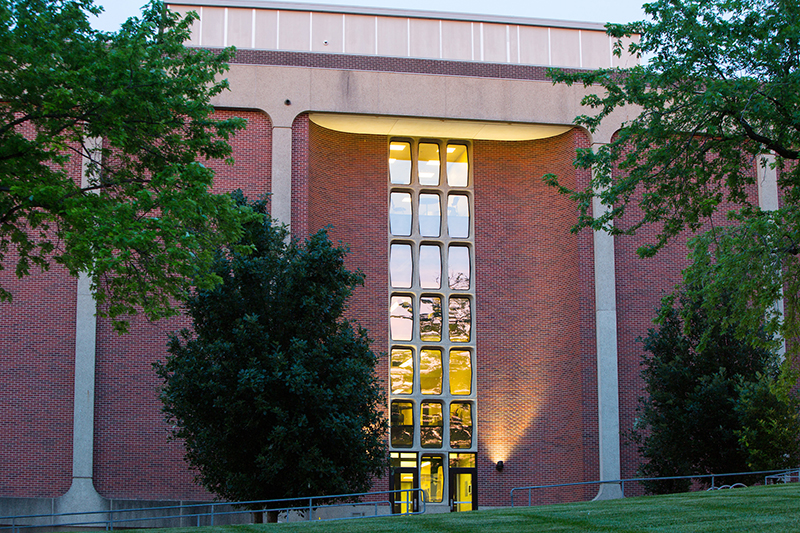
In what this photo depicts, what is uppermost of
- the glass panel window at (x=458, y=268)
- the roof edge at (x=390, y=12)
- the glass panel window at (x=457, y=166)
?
the roof edge at (x=390, y=12)

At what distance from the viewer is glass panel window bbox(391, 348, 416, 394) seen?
1104 inches

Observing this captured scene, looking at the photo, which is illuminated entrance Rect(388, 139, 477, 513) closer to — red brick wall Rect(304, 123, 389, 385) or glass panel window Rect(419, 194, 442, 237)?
glass panel window Rect(419, 194, 442, 237)

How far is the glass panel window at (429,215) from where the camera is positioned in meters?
29.2

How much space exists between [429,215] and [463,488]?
943 cm

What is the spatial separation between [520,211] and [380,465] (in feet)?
45.6

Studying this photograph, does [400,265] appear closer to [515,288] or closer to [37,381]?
[515,288]

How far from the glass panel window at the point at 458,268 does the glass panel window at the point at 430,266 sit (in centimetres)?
36

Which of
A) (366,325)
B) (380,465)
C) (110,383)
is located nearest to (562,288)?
(366,325)

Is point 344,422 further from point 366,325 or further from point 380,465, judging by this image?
point 366,325

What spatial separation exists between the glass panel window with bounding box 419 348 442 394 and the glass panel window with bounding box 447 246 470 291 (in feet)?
8.02

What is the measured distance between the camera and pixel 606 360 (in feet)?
86.6

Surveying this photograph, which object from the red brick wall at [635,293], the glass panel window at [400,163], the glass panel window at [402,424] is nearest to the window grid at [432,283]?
the glass panel window at [400,163]

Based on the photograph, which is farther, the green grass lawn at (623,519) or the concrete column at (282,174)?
the concrete column at (282,174)

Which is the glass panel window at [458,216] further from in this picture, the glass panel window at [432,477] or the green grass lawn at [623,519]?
the green grass lawn at [623,519]
